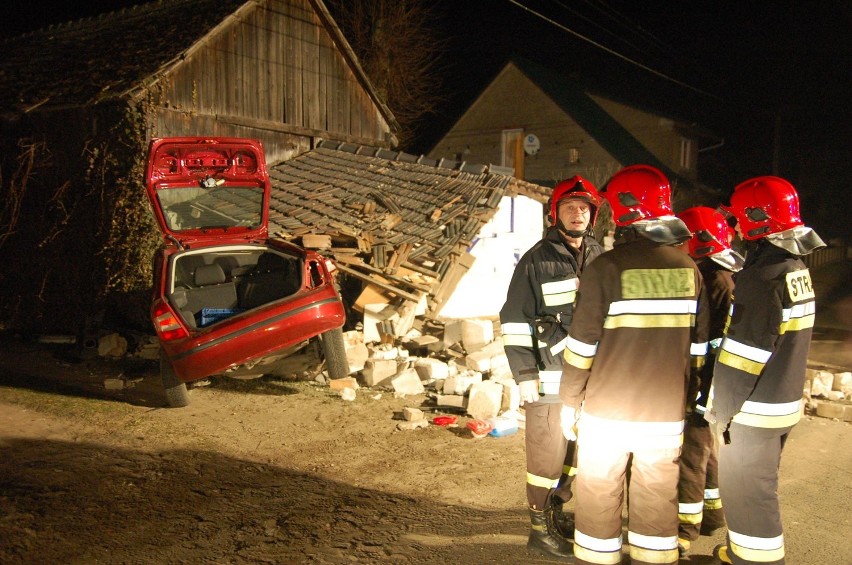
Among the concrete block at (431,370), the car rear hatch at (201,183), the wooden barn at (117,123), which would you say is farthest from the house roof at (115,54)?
the concrete block at (431,370)

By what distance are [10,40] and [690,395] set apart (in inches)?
940

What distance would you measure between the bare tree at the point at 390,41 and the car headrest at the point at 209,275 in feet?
58.3

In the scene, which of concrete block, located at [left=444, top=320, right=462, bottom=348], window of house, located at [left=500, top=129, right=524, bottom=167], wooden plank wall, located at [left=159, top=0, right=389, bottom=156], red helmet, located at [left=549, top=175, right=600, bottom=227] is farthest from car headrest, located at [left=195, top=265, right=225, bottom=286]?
window of house, located at [left=500, top=129, right=524, bottom=167]

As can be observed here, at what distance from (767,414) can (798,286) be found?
633 millimetres

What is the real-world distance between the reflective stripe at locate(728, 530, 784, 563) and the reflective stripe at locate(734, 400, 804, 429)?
536 millimetres

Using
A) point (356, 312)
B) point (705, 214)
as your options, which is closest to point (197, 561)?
point (705, 214)

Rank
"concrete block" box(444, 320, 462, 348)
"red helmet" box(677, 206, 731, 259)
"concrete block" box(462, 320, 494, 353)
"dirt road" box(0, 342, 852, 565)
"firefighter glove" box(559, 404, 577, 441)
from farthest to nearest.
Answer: "concrete block" box(444, 320, 462, 348)
"concrete block" box(462, 320, 494, 353)
"red helmet" box(677, 206, 731, 259)
"dirt road" box(0, 342, 852, 565)
"firefighter glove" box(559, 404, 577, 441)

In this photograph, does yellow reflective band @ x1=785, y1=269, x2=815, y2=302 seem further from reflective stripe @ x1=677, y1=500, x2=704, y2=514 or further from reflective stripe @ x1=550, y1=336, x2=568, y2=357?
reflective stripe @ x1=677, y1=500, x2=704, y2=514

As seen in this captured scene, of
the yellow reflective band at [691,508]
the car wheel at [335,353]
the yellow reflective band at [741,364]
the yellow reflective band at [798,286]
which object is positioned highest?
the yellow reflective band at [798,286]

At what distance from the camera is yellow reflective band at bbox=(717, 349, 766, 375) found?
293cm

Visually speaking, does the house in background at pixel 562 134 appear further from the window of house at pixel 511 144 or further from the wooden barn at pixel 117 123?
the wooden barn at pixel 117 123

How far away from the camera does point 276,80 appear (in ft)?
48.7

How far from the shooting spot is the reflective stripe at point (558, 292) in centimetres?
363

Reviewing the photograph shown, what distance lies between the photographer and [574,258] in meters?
3.77
